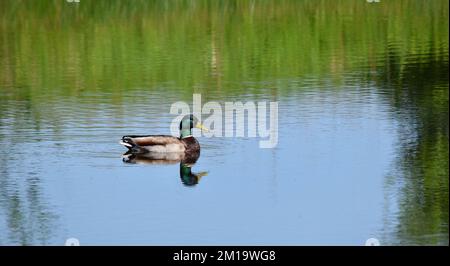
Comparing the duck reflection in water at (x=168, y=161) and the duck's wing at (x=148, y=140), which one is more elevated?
the duck's wing at (x=148, y=140)

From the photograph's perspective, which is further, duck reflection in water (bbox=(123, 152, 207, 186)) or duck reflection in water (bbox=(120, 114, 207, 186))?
duck reflection in water (bbox=(120, 114, 207, 186))

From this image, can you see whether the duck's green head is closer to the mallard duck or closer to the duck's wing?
the mallard duck

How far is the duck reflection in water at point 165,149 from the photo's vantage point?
494 inches

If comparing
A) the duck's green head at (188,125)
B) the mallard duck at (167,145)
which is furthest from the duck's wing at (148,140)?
the duck's green head at (188,125)

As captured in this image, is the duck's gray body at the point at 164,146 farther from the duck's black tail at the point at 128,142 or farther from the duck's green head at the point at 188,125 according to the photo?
the duck's green head at the point at 188,125

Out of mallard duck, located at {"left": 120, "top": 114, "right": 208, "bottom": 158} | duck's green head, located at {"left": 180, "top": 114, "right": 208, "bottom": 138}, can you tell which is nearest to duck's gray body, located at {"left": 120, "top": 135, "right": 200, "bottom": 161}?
mallard duck, located at {"left": 120, "top": 114, "right": 208, "bottom": 158}

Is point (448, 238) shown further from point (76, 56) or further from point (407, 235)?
point (76, 56)

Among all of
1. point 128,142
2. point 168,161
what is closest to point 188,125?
point 168,161

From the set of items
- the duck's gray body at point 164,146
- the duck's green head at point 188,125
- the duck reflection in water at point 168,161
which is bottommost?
the duck reflection in water at point 168,161

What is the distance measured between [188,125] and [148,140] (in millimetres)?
554

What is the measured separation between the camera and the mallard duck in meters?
12.6

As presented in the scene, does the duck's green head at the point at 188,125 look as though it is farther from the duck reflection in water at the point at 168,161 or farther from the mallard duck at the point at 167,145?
the duck reflection in water at the point at 168,161

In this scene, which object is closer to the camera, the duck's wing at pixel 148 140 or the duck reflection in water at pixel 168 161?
the duck reflection in water at pixel 168 161

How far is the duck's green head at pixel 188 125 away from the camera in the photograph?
13.1m
